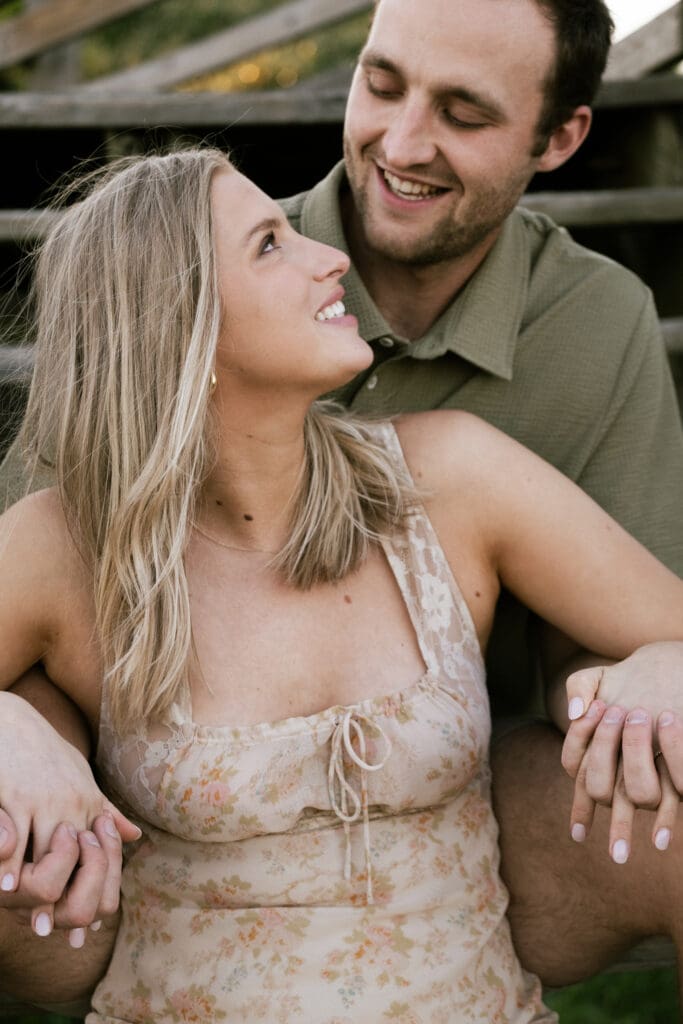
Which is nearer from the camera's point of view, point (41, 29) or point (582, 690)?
point (582, 690)

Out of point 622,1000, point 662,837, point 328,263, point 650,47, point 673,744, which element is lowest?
point 622,1000

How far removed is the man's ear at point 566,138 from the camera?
252 centimetres

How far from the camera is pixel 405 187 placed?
2330 millimetres

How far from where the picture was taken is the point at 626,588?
1899 millimetres

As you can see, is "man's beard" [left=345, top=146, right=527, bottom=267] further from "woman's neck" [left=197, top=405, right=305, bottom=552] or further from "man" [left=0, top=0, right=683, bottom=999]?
"woman's neck" [left=197, top=405, right=305, bottom=552]

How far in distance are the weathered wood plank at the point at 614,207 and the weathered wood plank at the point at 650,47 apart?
0.66 m

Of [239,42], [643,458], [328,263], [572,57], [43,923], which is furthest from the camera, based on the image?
[239,42]

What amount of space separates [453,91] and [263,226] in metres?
0.62

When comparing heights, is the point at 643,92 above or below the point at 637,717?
below

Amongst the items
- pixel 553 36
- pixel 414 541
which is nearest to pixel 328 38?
pixel 553 36

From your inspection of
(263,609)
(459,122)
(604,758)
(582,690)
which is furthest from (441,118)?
(604,758)

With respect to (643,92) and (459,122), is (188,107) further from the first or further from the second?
(643,92)

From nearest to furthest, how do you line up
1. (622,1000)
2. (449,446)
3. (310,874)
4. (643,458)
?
(310,874) → (449,446) → (643,458) → (622,1000)

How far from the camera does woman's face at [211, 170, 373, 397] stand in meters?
1.81
